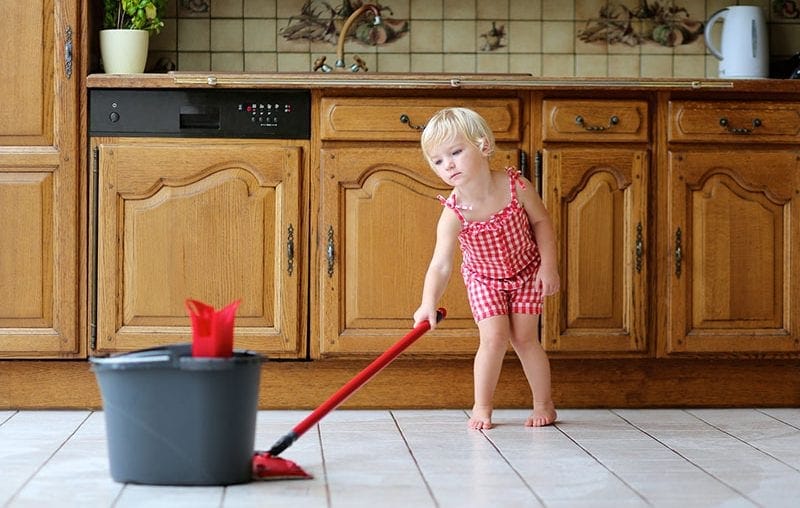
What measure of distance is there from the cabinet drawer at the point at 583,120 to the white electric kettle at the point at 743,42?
2.33ft

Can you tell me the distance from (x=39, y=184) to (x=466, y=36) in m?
1.43

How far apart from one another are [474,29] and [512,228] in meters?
1.13

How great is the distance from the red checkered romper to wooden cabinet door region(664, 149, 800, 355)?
0.46 meters

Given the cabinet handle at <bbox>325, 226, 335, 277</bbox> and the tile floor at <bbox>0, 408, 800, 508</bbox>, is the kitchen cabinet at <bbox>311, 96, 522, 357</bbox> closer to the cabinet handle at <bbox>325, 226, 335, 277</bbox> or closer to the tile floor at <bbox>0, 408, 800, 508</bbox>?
the cabinet handle at <bbox>325, 226, 335, 277</bbox>

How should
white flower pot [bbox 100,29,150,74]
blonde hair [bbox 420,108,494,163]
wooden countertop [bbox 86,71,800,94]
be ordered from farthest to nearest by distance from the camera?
white flower pot [bbox 100,29,150,74], wooden countertop [bbox 86,71,800,94], blonde hair [bbox 420,108,494,163]

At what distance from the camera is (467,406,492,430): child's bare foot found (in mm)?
2795

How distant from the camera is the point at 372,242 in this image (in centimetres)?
304

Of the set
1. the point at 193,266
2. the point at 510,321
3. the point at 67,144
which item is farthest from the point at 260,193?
the point at 510,321

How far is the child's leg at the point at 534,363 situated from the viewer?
9.37 ft

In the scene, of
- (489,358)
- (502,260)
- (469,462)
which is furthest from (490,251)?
(469,462)

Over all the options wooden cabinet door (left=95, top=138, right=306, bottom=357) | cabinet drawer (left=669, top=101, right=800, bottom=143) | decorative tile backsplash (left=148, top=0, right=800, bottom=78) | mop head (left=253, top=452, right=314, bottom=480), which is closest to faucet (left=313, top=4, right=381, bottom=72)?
decorative tile backsplash (left=148, top=0, right=800, bottom=78)

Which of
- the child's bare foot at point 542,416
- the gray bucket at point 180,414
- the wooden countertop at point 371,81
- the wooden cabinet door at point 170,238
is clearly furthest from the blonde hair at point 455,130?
the gray bucket at point 180,414

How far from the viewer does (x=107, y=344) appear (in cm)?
301

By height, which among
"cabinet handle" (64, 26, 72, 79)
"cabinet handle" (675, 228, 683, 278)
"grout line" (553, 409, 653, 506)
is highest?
"cabinet handle" (64, 26, 72, 79)
